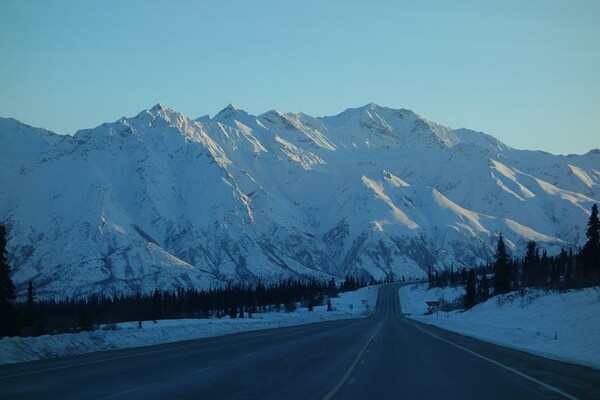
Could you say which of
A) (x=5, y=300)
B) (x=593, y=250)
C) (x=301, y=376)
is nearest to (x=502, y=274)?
(x=593, y=250)

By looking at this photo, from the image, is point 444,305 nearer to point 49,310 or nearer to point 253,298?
point 253,298

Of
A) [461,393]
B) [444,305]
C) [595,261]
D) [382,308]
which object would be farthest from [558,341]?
[382,308]

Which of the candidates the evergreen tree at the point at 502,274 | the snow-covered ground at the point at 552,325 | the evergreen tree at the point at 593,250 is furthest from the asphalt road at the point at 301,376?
the evergreen tree at the point at 502,274

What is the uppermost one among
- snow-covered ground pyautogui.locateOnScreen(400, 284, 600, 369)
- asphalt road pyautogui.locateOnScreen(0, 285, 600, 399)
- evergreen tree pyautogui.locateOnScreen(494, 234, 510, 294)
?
evergreen tree pyautogui.locateOnScreen(494, 234, 510, 294)

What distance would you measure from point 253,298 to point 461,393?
161 meters

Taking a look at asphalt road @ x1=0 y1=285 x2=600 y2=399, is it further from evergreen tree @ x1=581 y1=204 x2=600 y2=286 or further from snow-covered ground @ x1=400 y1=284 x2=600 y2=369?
evergreen tree @ x1=581 y1=204 x2=600 y2=286

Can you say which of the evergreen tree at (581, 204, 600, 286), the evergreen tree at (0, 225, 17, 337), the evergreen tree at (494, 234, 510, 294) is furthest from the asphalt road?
the evergreen tree at (494, 234, 510, 294)

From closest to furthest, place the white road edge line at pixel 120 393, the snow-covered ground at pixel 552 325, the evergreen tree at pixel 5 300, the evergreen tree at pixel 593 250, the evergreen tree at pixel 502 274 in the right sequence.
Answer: the white road edge line at pixel 120 393 < the snow-covered ground at pixel 552 325 < the evergreen tree at pixel 5 300 < the evergreen tree at pixel 593 250 < the evergreen tree at pixel 502 274

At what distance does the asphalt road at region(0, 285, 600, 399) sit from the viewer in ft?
60.5

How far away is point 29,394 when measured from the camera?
18078 millimetres

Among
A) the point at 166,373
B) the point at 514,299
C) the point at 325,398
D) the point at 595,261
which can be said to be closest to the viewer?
the point at 325,398

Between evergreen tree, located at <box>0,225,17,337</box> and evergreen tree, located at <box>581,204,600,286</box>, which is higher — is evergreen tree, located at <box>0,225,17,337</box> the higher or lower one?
the lower one

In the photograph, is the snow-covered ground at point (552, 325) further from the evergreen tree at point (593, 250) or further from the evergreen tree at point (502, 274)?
the evergreen tree at point (502, 274)

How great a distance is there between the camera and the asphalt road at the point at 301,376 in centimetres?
1845
